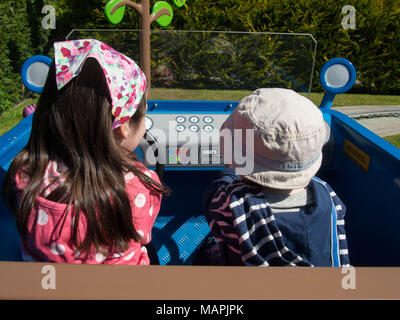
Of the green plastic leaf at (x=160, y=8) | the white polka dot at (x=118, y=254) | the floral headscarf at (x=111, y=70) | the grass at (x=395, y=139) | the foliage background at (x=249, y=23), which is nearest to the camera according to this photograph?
the floral headscarf at (x=111, y=70)

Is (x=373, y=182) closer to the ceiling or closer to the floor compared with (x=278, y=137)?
closer to the floor

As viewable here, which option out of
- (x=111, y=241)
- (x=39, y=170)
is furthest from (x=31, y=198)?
(x=111, y=241)

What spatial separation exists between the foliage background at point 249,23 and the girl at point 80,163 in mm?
4106

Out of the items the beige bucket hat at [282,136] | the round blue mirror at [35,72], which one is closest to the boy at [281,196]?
the beige bucket hat at [282,136]

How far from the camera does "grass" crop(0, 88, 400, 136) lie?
72.8 inches

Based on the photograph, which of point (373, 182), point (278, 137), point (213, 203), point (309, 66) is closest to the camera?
point (278, 137)

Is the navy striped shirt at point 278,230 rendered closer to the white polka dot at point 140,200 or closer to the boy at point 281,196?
the boy at point 281,196

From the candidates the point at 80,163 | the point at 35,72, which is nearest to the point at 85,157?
the point at 80,163

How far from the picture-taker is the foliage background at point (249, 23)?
16.4 feet
